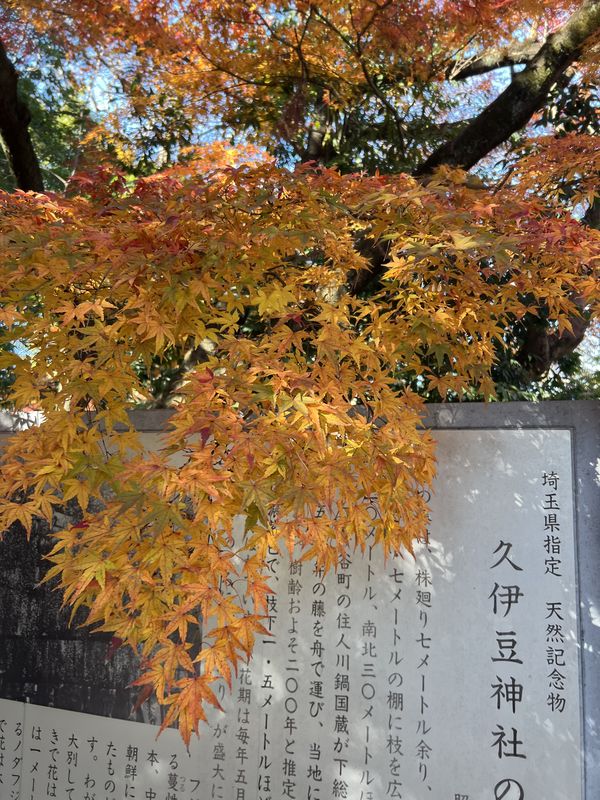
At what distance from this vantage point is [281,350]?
2.55 metres

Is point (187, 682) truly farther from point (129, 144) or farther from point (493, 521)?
point (129, 144)

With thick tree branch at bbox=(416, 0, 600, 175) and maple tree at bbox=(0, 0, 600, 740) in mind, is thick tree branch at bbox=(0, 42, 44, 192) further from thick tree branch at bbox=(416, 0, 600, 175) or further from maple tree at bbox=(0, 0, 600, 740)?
thick tree branch at bbox=(416, 0, 600, 175)

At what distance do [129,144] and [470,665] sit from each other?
560 centimetres

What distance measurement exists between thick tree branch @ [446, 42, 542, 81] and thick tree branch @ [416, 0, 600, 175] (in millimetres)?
1739

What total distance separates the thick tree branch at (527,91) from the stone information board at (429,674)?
2363 millimetres

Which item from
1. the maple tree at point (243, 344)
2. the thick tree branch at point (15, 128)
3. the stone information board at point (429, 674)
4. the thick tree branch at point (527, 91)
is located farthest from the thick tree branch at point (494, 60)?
the stone information board at point (429, 674)

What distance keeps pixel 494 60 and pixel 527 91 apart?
7.69 ft

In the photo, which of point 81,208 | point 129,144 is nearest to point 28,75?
point 129,144

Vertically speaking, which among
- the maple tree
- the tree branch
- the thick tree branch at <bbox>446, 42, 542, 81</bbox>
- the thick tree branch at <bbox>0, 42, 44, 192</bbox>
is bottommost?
the maple tree

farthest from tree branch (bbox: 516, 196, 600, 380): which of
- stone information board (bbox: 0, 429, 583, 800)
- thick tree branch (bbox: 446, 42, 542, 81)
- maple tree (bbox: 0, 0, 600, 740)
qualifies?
stone information board (bbox: 0, 429, 583, 800)

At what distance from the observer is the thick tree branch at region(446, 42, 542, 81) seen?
642 centimetres

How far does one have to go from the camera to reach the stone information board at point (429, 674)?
2965 millimetres

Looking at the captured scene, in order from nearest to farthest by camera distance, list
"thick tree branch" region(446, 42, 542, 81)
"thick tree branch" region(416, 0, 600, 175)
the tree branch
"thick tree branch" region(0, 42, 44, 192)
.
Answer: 1. "thick tree branch" region(416, 0, 600, 175)
2. "thick tree branch" region(0, 42, 44, 192)
3. the tree branch
4. "thick tree branch" region(446, 42, 542, 81)

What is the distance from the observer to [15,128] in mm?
5027
